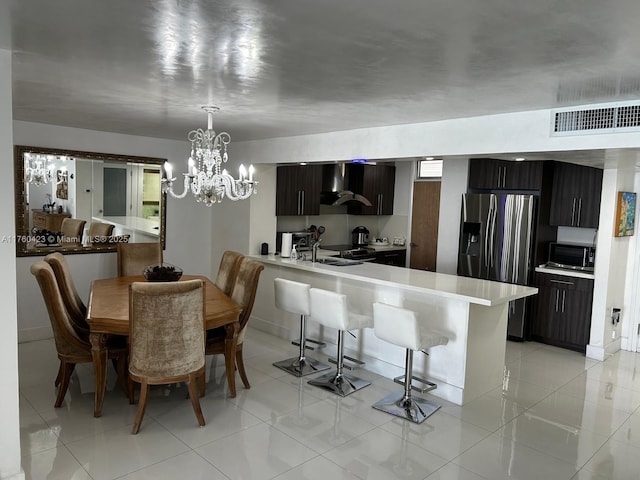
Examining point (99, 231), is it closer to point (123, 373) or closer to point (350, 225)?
point (123, 373)

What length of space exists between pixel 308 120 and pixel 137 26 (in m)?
2.29

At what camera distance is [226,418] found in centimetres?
368

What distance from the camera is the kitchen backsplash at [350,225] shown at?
7.87 meters

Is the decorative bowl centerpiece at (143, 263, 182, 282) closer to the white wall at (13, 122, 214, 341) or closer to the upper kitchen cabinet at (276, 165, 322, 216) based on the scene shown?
the white wall at (13, 122, 214, 341)

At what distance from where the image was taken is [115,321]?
11.4ft

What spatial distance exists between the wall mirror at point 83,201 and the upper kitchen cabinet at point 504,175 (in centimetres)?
413

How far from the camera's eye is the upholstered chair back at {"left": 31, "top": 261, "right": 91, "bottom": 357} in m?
3.52

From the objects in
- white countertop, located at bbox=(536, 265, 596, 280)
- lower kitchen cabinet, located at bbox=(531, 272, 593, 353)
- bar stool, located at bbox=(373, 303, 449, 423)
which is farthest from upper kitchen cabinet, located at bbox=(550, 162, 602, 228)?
bar stool, located at bbox=(373, 303, 449, 423)

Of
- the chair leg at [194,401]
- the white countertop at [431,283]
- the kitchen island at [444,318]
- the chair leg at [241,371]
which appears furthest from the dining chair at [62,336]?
the kitchen island at [444,318]

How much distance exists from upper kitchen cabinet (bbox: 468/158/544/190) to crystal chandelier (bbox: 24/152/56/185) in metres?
5.18

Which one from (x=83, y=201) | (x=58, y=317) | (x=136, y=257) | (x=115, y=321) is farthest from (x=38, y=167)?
(x=115, y=321)

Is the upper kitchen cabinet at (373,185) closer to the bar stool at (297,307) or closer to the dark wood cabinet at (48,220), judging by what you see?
the bar stool at (297,307)

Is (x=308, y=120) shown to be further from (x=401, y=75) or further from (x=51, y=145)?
(x=51, y=145)

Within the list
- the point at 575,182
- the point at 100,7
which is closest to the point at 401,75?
the point at 100,7
